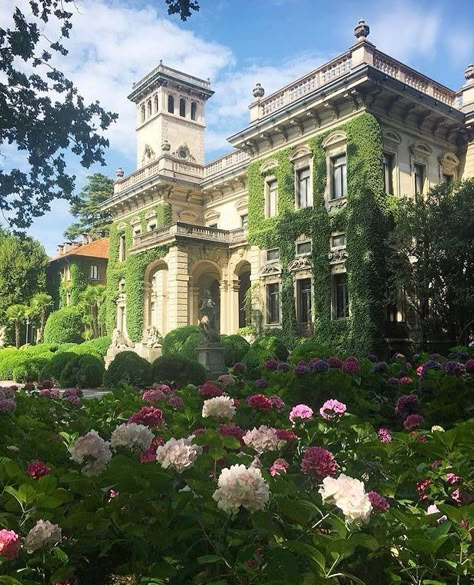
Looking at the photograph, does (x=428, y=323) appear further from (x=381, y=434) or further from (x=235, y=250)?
(x=381, y=434)

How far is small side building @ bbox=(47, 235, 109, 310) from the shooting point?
45156mm

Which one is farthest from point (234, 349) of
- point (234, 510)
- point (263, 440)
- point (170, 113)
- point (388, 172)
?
point (170, 113)

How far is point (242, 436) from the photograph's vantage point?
9.72ft

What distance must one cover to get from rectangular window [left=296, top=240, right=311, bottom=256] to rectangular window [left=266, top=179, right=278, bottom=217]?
273cm

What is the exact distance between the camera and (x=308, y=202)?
23.6 metres

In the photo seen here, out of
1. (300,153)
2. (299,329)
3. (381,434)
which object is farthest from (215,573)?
(300,153)

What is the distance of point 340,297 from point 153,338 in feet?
32.8

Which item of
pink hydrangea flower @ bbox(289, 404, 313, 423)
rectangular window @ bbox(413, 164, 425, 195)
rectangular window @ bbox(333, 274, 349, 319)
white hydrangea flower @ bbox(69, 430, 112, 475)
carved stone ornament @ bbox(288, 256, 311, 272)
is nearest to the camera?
white hydrangea flower @ bbox(69, 430, 112, 475)

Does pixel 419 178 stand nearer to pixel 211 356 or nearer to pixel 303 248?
pixel 303 248

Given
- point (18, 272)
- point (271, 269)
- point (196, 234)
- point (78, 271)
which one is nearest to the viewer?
point (271, 269)

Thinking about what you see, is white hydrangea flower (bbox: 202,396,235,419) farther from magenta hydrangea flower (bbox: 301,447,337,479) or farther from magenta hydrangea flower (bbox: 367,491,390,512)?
magenta hydrangea flower (bbox: 367,491,390,512)

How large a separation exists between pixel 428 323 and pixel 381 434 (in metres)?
16.8

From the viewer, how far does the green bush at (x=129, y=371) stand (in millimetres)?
14320

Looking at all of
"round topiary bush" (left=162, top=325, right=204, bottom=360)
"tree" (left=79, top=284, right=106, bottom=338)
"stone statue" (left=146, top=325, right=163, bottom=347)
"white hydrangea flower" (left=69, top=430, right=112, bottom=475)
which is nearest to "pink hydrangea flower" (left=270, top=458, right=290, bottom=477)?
"white hydrangea flower" (left=69, top=430, right=112, bottom=475)
